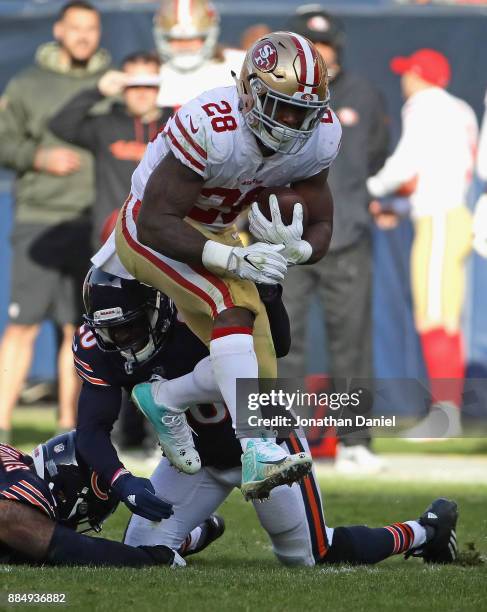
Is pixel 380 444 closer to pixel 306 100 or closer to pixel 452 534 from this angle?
pixel 452 534

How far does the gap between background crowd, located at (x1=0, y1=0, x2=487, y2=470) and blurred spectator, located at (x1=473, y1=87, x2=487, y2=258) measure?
0.02 m

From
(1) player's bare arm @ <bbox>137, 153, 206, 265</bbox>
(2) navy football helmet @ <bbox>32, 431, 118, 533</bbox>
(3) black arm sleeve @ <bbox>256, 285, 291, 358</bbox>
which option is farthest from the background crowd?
(1) player's bare arm @ <bbox>137, 153, 206, 265</bbox>

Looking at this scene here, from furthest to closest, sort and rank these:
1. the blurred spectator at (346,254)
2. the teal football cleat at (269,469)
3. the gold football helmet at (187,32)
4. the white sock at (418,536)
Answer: the gold football helmet at (187,32)
the blurred spectator at (346,254)
the white sock at (418,536)
the teal football cleat at (269,469)

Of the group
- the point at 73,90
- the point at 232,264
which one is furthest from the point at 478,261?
the point at 232,264

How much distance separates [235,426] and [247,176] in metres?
0.93

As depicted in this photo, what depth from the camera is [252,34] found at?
945 centimetres

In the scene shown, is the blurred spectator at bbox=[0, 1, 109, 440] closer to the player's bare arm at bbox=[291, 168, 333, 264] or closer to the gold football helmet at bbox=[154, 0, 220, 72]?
the gold football helmet at bbox=[154, 0, 220, 72]

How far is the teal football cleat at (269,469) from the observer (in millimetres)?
4680

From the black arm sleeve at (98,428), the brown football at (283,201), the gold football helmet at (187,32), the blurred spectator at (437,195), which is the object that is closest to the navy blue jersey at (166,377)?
the black arm sleeve at (98,428)

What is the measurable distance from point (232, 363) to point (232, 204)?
0.71 m

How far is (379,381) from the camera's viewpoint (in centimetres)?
944

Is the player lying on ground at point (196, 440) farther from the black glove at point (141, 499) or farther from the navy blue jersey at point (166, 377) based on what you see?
the black glove at point (141, 499)

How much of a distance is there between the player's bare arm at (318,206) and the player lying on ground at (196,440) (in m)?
0.28

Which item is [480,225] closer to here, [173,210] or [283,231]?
[283,231]
